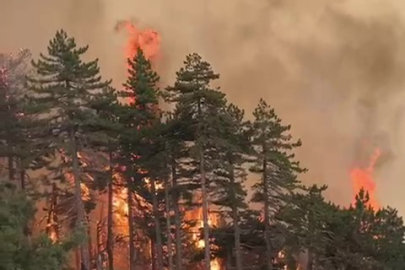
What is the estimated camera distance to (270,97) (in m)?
64.5

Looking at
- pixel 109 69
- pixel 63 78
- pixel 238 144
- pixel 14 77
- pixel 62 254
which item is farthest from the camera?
pixel 109 69

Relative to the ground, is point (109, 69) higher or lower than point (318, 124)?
higher

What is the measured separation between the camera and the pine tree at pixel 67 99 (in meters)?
27.5

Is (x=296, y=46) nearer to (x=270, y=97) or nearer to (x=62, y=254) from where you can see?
(x=270, y=97)

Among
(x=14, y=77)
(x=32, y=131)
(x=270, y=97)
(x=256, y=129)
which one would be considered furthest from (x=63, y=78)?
(x=270, y=97)

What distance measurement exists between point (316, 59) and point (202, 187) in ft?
142

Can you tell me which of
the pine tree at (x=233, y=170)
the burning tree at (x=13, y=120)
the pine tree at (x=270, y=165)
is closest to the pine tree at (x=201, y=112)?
the pine tree at (x=233, y=170)

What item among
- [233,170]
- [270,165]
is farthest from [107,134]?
[270,165]

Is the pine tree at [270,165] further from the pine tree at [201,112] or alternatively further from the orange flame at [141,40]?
the orange flame at [141,40]

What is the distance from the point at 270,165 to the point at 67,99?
1124cm

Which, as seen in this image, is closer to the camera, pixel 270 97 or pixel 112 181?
pixel 112 181

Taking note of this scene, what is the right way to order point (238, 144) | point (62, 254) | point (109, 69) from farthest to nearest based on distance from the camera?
point (109, 69) < point (238, 144) < point (62, 254)

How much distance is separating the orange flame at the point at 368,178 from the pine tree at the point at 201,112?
120ft

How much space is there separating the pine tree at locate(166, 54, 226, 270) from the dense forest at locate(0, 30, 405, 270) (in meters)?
0.05
